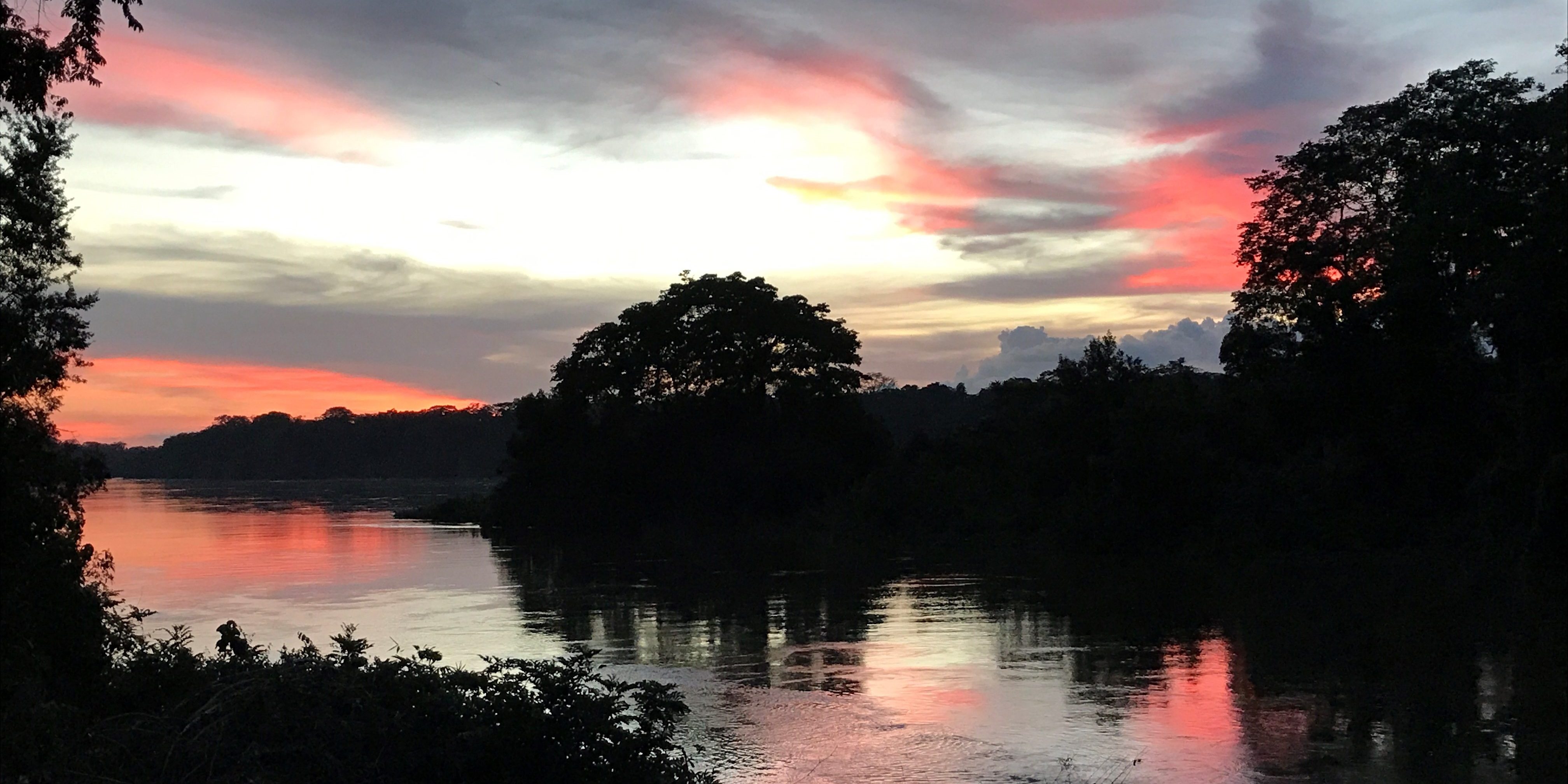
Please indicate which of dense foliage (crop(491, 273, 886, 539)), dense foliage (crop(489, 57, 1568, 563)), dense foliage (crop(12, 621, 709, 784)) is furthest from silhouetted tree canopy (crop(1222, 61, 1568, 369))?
dense foliage (crop(491, 273, 886, 539))

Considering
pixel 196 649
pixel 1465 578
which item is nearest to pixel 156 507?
pixel 196 649

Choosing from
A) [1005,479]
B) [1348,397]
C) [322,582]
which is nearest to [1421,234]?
[1348,397]

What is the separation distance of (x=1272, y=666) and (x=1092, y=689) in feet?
11.9

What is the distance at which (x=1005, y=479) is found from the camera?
5219cm

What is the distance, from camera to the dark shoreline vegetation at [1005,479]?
10578 mm

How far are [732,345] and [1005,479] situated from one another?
64.5ft

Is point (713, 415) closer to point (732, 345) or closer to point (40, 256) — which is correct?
point (732, 345)

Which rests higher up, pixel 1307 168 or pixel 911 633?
pixel 1307 168

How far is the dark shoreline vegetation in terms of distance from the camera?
10.6 metres

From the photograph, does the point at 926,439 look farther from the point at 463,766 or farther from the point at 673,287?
the point at 463,766

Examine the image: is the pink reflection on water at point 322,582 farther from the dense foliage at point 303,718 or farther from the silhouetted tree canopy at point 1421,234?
the silhouetted tree canopy at point 1421,234

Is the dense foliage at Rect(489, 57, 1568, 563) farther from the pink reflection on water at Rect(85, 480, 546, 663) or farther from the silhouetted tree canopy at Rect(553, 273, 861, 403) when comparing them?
the pink reflection on water at Rect(85, 480, 546, 663)

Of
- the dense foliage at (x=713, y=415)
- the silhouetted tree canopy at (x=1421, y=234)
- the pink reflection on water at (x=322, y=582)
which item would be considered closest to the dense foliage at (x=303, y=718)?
the pink reflection on water at (x=322, y=582)

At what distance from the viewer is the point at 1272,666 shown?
67.2 ft
